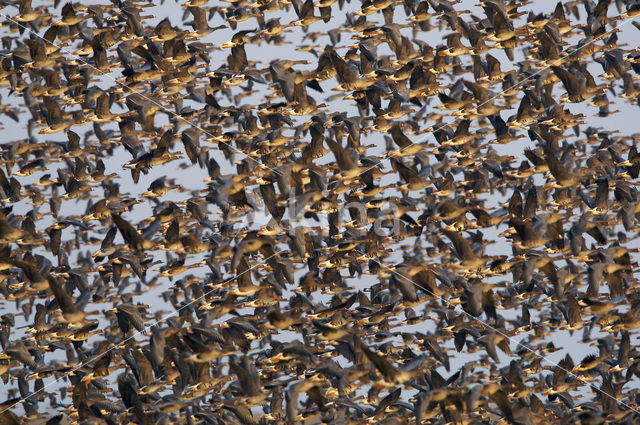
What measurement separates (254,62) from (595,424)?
19780 mm

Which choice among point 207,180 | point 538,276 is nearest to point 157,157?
point 207,180

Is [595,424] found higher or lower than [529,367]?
higher

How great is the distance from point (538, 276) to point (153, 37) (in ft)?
55.5

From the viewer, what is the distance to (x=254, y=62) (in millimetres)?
34188

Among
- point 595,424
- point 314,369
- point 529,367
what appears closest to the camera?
point 595,424

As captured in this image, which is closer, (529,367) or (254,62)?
(529,367)

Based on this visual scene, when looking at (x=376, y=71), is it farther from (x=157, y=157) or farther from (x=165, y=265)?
(x=165, y=265)

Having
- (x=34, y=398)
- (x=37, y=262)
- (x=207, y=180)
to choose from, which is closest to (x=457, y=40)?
(x=207, y=180)

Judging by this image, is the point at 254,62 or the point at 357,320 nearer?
the point at 357,320

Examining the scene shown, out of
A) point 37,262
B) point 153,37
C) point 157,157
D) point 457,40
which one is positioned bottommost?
point 37,262

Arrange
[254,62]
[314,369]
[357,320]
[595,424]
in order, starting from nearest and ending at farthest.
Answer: [595,424]
[314,369]
[357,320]
[254,62]

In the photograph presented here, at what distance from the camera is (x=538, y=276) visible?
29078 mm

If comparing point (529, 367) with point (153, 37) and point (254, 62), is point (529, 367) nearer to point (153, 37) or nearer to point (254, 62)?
point (254, 62)

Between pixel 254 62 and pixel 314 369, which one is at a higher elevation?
pixel 254 62
